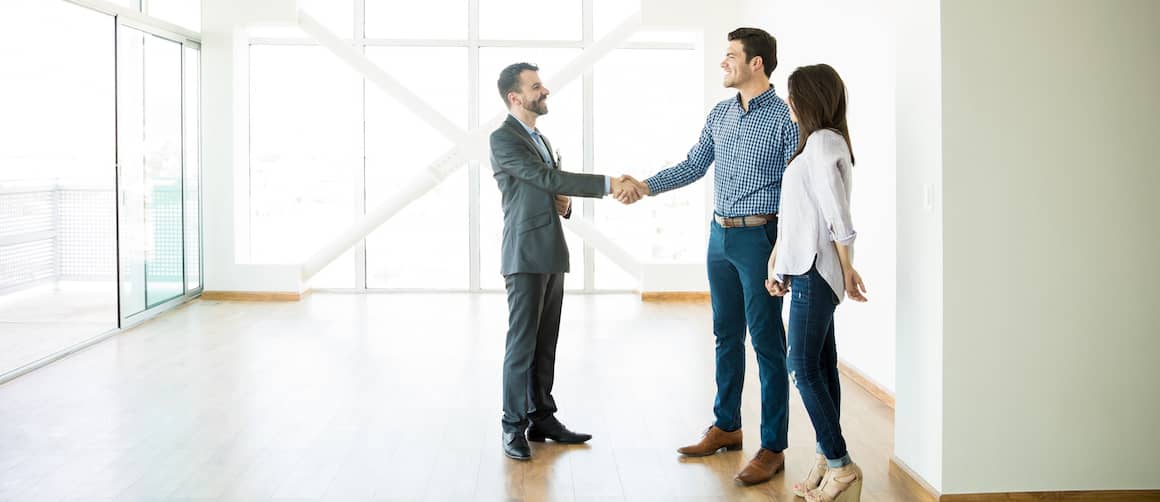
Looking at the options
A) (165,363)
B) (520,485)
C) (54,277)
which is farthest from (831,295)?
(54,277)

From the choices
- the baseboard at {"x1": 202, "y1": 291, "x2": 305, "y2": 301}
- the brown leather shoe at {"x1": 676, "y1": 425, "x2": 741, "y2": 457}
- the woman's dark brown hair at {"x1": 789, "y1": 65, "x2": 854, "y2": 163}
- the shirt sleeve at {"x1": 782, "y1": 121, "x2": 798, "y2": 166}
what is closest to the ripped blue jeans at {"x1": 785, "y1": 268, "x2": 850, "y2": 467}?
the woman's dark brown hair at {"x1": 789, "y1": 65, "x2": 854, "y2": 163}

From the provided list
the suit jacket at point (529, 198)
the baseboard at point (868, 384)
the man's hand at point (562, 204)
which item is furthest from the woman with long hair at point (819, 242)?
the baseboard at point (868, 384)

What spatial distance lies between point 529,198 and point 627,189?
1.51 feet

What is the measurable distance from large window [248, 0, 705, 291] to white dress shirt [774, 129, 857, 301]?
228 inches

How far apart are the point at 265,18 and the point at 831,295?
21.3ft

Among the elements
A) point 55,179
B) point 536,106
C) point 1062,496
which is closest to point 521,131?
point 536,106

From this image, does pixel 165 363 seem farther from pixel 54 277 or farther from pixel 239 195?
pixel 239 195

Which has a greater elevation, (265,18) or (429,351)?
(265,18)

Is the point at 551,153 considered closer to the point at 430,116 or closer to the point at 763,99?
the point at 763,99

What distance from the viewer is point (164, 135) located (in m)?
7.79

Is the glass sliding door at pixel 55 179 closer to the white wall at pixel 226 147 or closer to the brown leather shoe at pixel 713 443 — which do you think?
the white wall at pixel 226 147

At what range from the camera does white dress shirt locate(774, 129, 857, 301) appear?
3107 mm

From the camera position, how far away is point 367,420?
4543 millimetres

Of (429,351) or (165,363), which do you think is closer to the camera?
(165,363)
